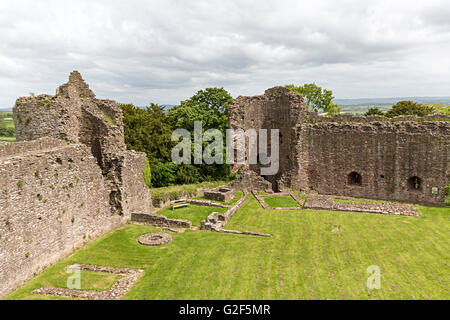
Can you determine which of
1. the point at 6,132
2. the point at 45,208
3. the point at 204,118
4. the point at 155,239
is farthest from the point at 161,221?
the point at 6,132

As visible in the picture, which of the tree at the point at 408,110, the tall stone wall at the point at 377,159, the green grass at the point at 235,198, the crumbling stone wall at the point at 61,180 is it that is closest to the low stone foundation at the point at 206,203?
the green grass at the point at 235,198

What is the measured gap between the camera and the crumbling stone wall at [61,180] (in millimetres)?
10773

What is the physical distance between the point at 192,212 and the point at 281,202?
6.73 metres

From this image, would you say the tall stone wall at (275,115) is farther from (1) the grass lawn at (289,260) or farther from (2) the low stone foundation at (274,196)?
(1) the grass lawn at (289,260)

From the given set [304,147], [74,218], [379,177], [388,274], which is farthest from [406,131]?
[74,218]

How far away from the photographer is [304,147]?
26.9 metres

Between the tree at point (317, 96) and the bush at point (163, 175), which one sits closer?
the bush at point (163, 175)

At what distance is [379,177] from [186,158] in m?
17.3

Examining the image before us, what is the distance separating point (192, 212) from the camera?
2055 cm

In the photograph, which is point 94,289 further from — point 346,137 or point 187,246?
point 346,137

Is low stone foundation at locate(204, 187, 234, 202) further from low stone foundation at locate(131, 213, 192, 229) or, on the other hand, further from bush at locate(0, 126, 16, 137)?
bush at locate(0, 126, 16, 137)

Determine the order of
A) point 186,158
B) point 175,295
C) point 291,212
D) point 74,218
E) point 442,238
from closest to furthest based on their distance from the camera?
point 175,295
point 74,218
point 442,238
point 291,212
point 186,158

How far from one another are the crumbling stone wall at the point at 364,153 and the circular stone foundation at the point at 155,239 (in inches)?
463

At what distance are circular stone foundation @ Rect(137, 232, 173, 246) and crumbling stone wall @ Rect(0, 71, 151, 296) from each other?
231cm
